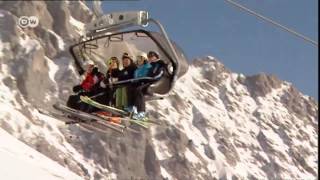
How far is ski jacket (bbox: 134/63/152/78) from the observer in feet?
55.4

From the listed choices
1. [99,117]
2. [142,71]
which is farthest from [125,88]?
[99,117]

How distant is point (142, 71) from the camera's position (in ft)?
56.0

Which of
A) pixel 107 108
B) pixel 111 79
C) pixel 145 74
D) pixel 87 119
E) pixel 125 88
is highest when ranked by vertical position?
pixel 145 74

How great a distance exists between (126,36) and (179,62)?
1394 mm

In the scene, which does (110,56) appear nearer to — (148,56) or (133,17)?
(148,56)

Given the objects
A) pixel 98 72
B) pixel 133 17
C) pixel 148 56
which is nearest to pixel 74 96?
pixel 98 72

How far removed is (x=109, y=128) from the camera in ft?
56.9

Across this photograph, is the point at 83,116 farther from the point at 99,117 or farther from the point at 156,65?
the point at 156,65

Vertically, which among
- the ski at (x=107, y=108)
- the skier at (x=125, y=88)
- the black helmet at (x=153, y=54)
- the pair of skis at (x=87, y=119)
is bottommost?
the pair of skis at (x=87, y=119)

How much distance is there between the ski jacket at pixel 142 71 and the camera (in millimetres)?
16891

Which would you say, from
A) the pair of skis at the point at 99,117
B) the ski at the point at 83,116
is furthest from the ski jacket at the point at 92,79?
the ski at the point at 83,116

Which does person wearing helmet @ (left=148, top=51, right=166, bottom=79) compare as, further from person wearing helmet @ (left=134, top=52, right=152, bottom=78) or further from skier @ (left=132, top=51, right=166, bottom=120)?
person wearing helmet @ (left=134, top=52, right=152, bottom=78)

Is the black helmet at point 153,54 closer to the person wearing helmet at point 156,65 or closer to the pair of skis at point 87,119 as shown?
the person wearing helmet at point 156,65

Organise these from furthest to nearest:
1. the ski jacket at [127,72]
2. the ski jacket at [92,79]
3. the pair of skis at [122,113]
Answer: the ski jacket at [92,79] → the ski jacket at [127,72] → the pair of skis at [122,113]
